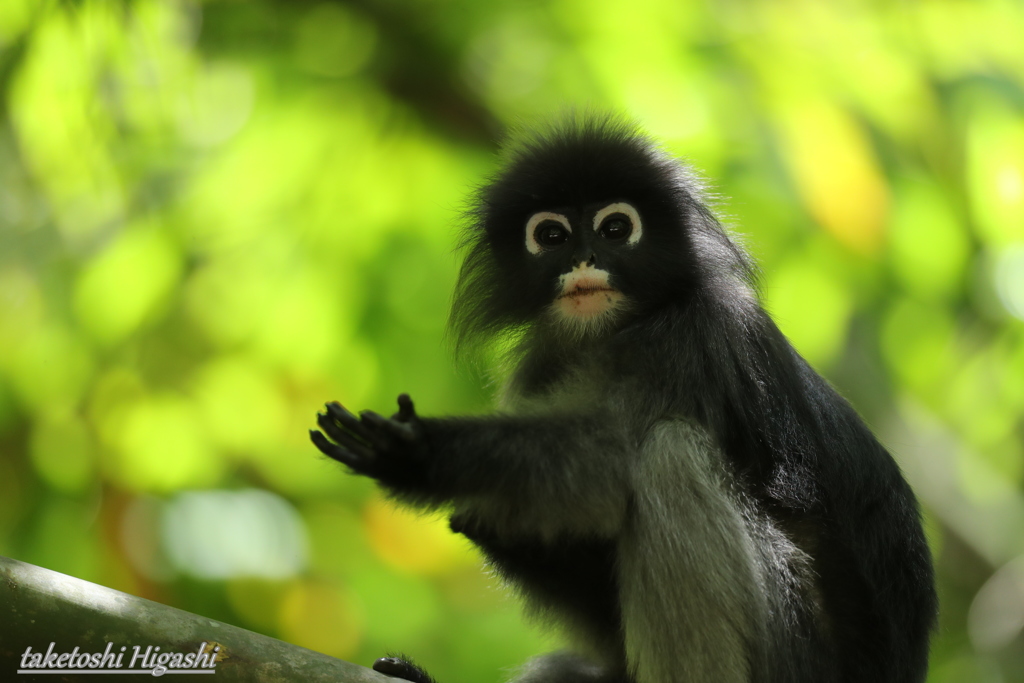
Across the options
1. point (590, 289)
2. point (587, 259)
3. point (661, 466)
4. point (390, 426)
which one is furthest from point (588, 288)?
point (390, 426)

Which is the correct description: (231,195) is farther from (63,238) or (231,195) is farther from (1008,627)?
(1008,627)

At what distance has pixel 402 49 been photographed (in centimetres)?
644

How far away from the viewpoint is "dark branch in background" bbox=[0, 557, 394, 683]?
290 cm

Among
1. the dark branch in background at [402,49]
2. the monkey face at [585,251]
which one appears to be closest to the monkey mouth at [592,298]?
the monkey face at [585,251]

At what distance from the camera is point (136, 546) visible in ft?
18.5

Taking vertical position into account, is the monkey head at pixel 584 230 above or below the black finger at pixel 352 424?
above

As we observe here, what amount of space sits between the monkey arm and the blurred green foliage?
7.33 feet

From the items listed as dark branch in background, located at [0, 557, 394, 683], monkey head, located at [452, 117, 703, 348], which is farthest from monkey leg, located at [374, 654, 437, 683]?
monkey head, located at [452, 117, 703, 348]

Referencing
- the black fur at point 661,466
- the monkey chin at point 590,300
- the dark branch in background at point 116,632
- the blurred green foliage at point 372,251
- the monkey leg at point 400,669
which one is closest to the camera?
the dark branch in background at point 116,632

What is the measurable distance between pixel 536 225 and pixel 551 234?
0.33ft

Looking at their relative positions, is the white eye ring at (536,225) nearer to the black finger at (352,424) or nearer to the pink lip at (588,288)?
the pink lip at (588,288)

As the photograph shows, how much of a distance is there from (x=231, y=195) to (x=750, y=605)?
408 cm

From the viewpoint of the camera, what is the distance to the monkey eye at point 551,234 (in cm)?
457

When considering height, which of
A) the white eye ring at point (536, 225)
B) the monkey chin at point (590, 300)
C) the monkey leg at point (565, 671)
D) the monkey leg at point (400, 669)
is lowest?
the monkey leg at point (400, 669)
